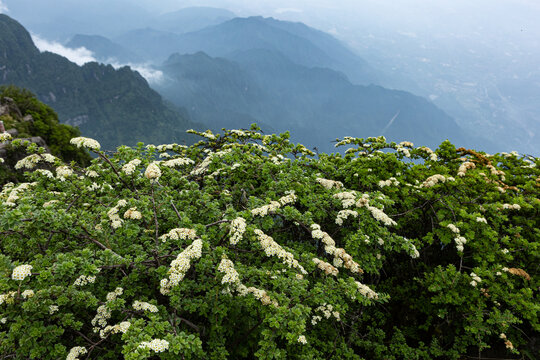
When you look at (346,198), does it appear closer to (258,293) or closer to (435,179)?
(435,179)

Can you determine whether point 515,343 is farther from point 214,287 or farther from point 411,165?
point 214,287

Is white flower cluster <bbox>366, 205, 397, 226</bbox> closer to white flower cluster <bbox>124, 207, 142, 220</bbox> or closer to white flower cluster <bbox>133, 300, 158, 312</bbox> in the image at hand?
white flower cluster <bbox>133, 300, 158, 312</bbox>

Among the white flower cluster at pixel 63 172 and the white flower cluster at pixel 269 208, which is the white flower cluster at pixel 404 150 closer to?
the white flower cluster at pixel 269 208

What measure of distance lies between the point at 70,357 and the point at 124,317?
0.67m

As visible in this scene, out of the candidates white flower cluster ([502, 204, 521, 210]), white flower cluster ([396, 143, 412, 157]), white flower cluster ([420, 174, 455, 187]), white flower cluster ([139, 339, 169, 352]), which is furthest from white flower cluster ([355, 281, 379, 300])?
white flower cluster ([396, 143, 412, 157])

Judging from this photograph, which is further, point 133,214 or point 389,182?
point 389,182

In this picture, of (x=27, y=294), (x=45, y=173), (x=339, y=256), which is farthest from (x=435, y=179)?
(x=45, y=173)

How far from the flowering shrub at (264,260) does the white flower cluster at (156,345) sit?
15 millimetres

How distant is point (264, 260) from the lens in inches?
207

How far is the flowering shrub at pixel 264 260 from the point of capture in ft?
11.3

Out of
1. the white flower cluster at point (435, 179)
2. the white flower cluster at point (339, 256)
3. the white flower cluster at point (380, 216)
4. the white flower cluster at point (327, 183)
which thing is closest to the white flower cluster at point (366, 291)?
the white flower cluster at point (339, 256)

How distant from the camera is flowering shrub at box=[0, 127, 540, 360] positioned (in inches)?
135

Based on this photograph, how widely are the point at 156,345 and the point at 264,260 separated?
2.69 m

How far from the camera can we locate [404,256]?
325 inches
